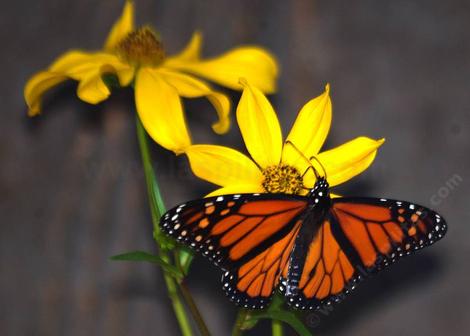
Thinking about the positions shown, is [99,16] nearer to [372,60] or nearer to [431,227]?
[372,60]

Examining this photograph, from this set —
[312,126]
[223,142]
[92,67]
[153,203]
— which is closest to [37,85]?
[92,67]

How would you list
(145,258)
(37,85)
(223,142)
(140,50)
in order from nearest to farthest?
(145,258)
(37,85)
(140,50)
(223,142)

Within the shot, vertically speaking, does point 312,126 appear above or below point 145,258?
above

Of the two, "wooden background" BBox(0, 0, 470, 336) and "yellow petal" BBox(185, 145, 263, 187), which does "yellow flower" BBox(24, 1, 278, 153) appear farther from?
"wooden background" BBox(0, 0, 470, 336)

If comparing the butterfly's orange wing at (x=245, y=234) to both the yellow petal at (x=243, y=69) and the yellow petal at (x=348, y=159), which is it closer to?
the yellow petal at (x=348, y=159)

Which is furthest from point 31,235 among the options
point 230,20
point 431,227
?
point 431,227

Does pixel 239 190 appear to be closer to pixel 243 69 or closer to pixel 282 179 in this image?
pixel 282 179

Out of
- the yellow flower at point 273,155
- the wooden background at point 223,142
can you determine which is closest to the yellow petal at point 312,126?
the yellow flower at point 273,155
